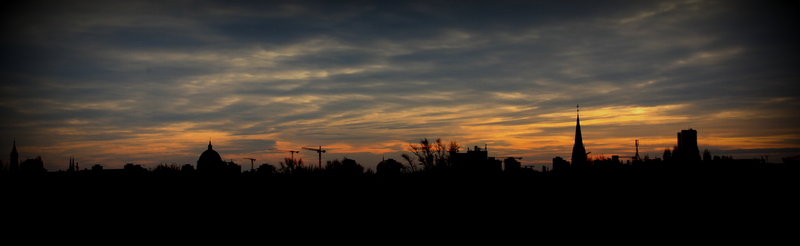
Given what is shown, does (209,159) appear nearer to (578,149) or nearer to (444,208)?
(578,149)

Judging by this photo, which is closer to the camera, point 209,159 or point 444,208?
point 444,208

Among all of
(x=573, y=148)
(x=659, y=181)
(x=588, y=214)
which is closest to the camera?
(x=588, y=214)

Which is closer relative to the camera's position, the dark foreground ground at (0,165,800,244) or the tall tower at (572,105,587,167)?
the dark foreground ground at (0,165,800,244)

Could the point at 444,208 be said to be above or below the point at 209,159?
below

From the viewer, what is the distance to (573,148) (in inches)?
6516

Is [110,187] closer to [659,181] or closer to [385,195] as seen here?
[385,195]

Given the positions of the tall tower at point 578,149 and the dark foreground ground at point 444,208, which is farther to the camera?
the tall tower at point 578,149

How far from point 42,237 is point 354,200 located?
21.6 m

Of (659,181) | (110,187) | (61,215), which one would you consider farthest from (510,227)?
(110,187)

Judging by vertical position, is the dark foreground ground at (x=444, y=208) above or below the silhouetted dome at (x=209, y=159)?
below

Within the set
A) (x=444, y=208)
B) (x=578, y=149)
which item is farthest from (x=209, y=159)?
(x=444, y=208)

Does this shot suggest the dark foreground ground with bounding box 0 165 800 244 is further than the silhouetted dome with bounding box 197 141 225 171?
No

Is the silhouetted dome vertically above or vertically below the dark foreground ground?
above

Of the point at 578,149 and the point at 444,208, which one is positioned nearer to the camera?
the point at 444,208
